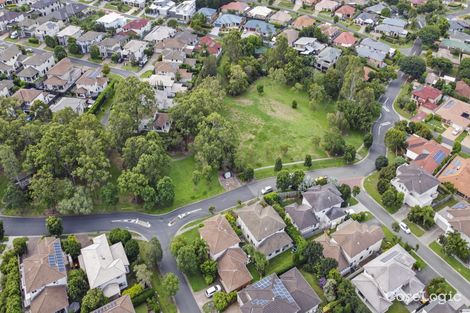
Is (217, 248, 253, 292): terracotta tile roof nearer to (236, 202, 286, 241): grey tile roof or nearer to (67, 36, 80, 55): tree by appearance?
(236, 202, 286, 241): grey tile roof

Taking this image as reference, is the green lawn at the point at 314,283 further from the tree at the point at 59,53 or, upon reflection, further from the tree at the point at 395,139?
the tree at the point at 59,53

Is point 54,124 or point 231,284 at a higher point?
point 54,124

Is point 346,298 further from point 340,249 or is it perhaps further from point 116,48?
point 116,48

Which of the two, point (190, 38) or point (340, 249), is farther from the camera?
point (190, 38)

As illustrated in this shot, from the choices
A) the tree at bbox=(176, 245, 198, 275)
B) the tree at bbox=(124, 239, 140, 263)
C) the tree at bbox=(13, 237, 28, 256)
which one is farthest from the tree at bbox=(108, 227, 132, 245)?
the tree at bbox=(13, 237, 28, 256)

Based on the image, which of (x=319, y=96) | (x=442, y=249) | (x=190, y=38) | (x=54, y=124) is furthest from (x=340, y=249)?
(x=190, y=38)

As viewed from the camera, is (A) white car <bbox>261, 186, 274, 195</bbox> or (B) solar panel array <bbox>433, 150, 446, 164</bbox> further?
(B) solar panel array <bbox>433, 150, 446, 164</bbox>
